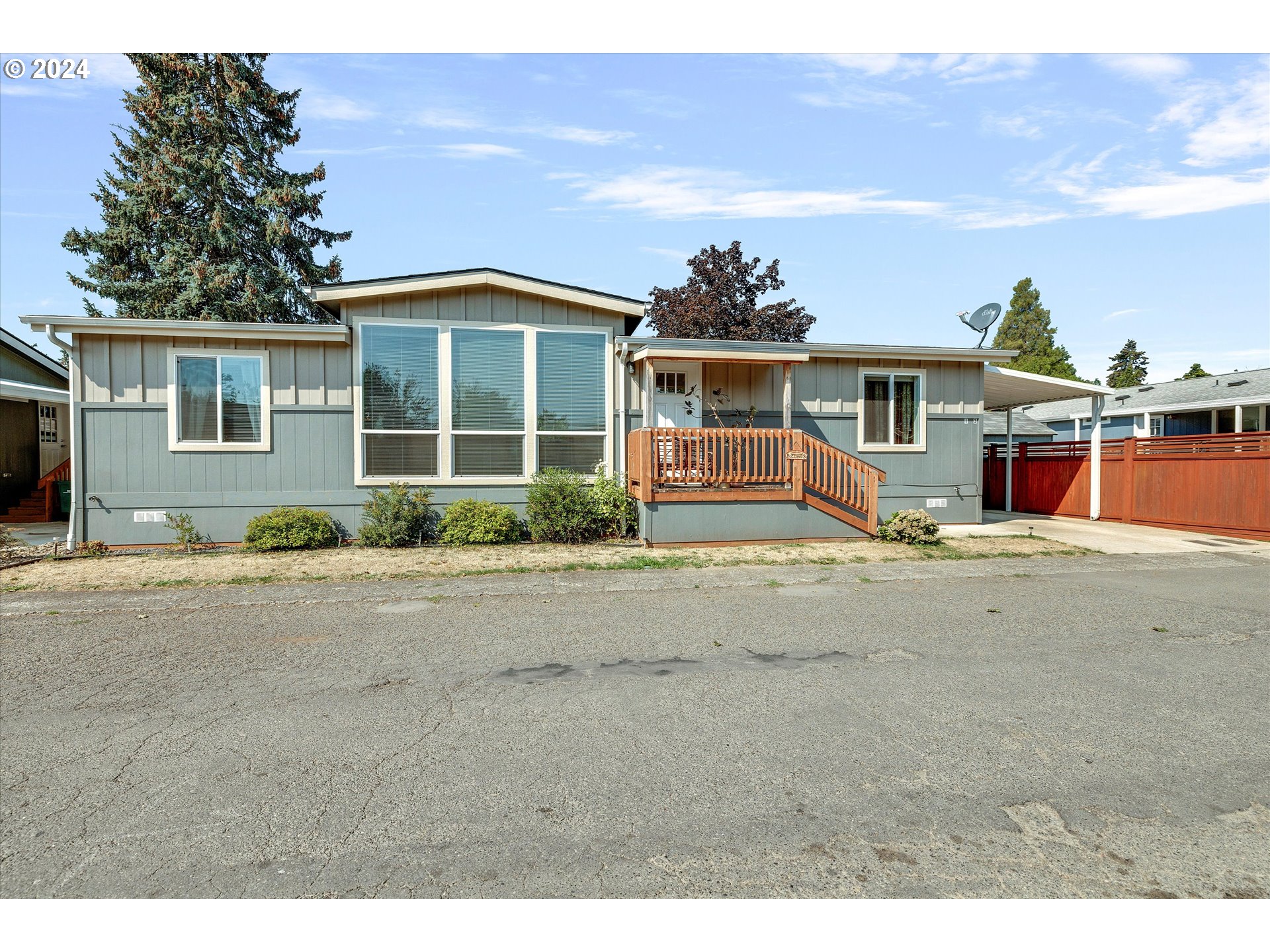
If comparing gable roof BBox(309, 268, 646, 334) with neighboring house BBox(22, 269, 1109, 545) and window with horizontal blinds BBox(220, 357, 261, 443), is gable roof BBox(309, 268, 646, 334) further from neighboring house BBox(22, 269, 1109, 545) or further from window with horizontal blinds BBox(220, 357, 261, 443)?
window with horizontal blinds BBox(220, 357, 261, 443)

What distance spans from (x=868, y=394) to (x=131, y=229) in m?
22.7

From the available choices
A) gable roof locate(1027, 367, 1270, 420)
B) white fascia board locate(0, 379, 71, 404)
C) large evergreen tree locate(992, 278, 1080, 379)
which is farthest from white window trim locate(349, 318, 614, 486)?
large evergreen tree locate(992, 278, 1080, 379)

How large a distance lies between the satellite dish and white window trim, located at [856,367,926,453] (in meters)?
2.93

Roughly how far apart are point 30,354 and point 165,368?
368 inches

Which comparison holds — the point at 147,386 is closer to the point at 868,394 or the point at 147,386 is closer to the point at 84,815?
the point at 84,815

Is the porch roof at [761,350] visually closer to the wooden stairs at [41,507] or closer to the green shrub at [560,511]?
the green shrub at [560,511]

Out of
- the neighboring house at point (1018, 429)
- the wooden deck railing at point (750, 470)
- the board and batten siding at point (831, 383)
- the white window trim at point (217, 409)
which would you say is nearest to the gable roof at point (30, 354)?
the white window trim at point (217, 409)

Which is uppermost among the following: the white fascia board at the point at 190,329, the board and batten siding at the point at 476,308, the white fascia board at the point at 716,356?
the board and batten siding at the point at 476,308

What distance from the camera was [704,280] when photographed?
31562 mm

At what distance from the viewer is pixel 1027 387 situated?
49.3 feet

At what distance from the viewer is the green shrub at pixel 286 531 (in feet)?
32.9

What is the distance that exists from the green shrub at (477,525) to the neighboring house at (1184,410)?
14.6 m

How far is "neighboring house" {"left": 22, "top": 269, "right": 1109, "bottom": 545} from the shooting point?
10.4 meters

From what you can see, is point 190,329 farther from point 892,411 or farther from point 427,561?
point 892,411
